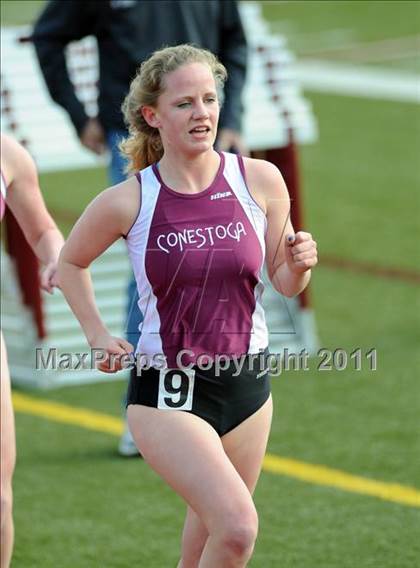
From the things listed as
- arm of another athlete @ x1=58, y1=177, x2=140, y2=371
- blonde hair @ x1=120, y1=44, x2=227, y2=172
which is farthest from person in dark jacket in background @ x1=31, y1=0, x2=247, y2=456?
arm of another athlete @ x1=58, y1=177, x2=140, y2=371

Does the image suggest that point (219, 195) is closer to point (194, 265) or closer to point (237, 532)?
point (194, 265)

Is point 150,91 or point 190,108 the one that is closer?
point 190,108

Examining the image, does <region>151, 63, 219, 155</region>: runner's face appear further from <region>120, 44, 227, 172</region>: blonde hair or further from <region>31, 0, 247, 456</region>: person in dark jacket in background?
<region>31, 0, 247, 456</region>: person in dark jacket in background

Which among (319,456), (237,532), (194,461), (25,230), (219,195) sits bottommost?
(319,456)

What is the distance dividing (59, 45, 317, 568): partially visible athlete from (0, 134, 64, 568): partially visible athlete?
0.45 m

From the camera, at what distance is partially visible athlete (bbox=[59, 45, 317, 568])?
13.4ft

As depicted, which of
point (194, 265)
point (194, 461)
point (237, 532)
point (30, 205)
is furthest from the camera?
point (30, 205)

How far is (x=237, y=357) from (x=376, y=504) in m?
1.88

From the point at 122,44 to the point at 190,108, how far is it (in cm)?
245

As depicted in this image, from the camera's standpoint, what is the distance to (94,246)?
4.20 meters

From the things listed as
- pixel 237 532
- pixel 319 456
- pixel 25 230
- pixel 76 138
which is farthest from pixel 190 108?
pixel 76 138

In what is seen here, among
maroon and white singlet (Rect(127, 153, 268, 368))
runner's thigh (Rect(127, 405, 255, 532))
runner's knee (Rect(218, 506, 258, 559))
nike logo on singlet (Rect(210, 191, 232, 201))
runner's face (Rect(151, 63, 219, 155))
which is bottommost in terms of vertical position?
runner's knee (Rect(218, 506, 258, 559))

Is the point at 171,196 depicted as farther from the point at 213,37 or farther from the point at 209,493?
the point at 213,37

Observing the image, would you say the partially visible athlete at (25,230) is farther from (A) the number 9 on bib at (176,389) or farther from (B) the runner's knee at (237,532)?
(B) the runner's knee at (237,532)
